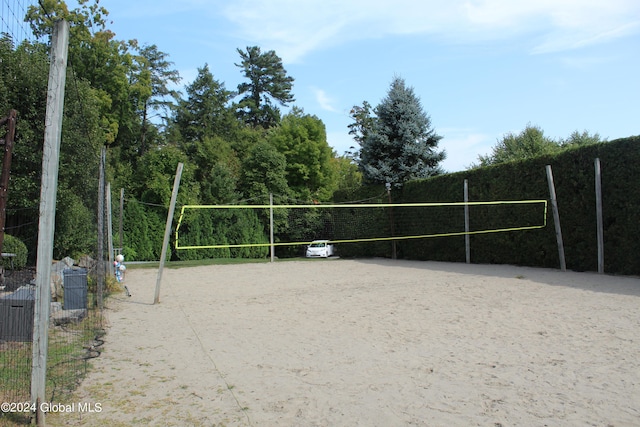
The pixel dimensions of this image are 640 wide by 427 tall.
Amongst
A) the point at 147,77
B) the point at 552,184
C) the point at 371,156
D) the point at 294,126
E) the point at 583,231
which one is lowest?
the point at 583,231

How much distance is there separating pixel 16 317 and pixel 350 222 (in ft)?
42.9

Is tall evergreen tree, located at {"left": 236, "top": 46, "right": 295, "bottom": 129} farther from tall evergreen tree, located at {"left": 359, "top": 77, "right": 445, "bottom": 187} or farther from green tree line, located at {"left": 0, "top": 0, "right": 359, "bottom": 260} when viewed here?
tall evergreen tree, located at {"left": 359, "top": 77, "right": 445, "bottom": 187}

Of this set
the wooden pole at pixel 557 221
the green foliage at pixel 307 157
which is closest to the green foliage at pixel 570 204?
the wooden pole at pixel 557 221

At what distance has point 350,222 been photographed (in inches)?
664

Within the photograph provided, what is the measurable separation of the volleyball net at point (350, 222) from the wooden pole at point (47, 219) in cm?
626

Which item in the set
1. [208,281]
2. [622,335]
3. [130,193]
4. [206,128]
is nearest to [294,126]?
[206,128]

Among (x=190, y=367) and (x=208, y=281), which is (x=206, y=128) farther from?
(x=190, y=367)

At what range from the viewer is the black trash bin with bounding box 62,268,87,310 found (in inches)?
236

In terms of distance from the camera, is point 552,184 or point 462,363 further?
point 552,184

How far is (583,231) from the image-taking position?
9586 millimetres

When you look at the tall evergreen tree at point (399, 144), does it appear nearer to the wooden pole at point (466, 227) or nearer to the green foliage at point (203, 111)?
the wooden pole at point (466, 227)

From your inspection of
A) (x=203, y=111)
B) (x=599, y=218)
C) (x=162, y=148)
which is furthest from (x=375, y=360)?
(x=203, y=111)

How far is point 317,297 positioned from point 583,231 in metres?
6.10

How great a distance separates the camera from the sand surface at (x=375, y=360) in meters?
2.83
